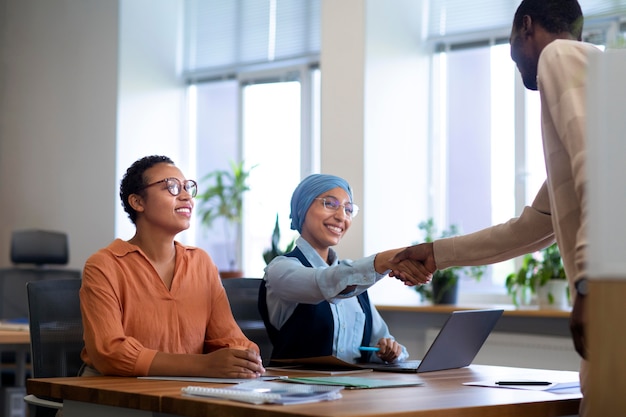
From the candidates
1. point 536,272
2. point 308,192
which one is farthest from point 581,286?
point 536,272

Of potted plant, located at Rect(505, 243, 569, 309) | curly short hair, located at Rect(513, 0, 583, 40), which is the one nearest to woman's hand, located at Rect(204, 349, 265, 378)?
curly short hair, located at Rect(513, 0, 583, 40)

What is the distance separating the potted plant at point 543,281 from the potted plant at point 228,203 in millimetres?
2069

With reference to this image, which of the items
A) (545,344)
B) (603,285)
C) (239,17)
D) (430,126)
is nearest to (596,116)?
(603,285)

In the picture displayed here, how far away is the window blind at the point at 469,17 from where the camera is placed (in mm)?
5159

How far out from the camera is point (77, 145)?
662cm

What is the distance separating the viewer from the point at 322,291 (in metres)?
2.49

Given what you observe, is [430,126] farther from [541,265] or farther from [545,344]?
[545,344]

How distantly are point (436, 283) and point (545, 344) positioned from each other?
0.73 metres

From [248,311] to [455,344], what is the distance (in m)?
0.74

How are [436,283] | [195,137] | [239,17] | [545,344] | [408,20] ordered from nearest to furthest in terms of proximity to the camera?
[545,344]
[436,283]
[408,20]
[239,17]
[195,137]

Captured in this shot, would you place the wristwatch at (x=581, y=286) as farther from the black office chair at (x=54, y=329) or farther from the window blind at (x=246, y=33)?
the window blind at (x=246, y=33)

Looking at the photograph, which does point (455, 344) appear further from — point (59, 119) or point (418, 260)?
point (59, 119)

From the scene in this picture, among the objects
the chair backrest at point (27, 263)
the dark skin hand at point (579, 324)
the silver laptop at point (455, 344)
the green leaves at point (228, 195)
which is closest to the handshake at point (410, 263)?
the silver laptop at point (455, 344)

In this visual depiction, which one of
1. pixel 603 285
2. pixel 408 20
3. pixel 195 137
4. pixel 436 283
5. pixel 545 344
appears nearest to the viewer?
pixel 603 285
